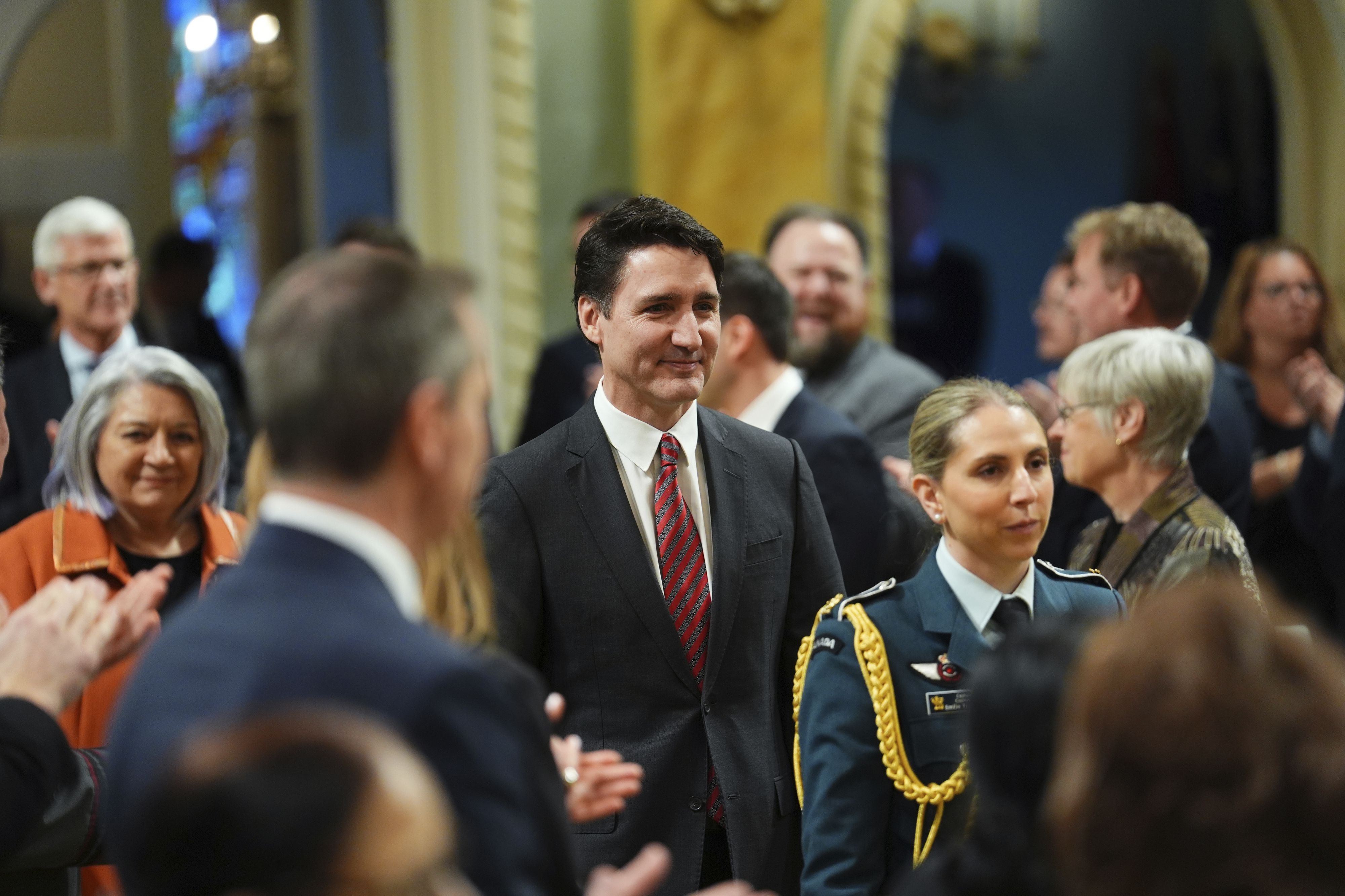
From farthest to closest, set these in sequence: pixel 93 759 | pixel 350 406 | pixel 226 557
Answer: pixel 226 557 → pixel 93 759 → pixel 350 406

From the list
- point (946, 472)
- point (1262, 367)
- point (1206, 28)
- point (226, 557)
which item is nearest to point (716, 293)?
point (946, 472)

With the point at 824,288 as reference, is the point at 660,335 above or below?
below

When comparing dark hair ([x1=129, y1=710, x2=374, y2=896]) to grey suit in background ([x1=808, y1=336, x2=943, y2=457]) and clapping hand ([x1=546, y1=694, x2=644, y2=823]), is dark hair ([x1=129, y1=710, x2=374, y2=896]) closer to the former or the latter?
clapping hand ([x1=546, y1=694, x2=644, y2=823])

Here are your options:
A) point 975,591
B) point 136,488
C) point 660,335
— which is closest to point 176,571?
point 136,488

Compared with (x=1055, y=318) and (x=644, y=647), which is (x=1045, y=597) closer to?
(x=644, y=647)

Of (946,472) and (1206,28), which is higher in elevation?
(1206,28)

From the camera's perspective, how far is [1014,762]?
142 centimetres

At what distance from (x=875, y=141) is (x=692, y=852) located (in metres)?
4.22

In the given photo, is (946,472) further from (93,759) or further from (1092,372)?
Answer: (93,759)

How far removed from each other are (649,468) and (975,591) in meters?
0.62

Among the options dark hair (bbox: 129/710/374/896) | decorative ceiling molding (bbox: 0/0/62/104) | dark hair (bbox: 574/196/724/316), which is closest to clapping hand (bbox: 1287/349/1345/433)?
dark hair (bbox: 574/196/724/316)

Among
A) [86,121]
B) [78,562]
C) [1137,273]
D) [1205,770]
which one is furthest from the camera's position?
[86,121]

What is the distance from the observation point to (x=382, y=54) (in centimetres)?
630

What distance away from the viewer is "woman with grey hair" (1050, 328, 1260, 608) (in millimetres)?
2955
